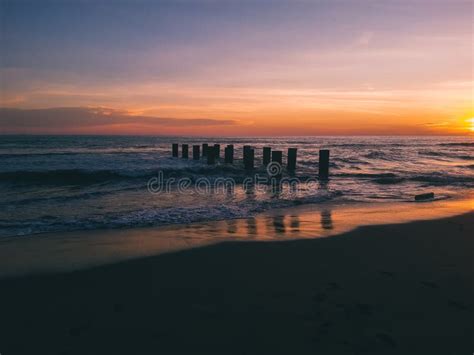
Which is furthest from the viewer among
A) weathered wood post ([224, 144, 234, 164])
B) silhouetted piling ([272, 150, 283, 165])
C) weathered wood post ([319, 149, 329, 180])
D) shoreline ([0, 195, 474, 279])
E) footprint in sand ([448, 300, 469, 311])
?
weathered wood post ([224, 144, 234, 164])

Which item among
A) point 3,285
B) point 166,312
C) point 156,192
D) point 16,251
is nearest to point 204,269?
point 166,312

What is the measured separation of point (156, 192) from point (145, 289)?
772 cm

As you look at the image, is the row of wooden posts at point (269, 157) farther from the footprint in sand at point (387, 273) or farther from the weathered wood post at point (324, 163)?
the footprint in sand at point (387, 273)

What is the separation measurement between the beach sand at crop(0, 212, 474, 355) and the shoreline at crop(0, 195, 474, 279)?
41 centimetres

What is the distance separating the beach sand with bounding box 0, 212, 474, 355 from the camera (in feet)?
8.82

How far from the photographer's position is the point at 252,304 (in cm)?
328

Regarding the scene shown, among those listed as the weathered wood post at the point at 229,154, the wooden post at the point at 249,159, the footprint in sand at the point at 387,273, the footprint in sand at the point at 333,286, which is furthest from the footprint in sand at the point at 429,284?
the weathered wood post at the point at 229,154

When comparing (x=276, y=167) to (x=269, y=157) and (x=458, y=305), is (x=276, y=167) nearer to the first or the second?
(x=269, y=157)

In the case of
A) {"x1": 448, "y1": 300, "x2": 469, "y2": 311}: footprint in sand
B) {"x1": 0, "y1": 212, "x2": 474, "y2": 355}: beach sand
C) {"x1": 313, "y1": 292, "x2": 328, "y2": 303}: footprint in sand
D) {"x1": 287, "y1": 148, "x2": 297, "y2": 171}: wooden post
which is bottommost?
{"x1": 0, "y1": 212, "x2": 474, "y2": 355}: beach sand

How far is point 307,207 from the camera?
8695 mm

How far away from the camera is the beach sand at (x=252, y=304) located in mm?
2689

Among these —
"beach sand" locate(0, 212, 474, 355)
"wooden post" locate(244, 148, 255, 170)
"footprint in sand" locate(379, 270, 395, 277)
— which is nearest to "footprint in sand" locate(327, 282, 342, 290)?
"beach sand" locate(0, 212, 474, 355)

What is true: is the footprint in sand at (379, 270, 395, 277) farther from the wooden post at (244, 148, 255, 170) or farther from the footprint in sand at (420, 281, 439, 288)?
the wooden post at (244, 148, 255, 170)

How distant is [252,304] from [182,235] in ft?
9.38
